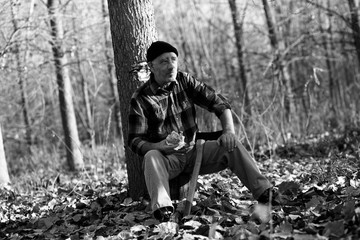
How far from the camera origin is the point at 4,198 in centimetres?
520

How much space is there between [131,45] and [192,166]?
4.16 feet

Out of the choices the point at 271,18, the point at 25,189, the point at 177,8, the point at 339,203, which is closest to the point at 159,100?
the point at 339,203

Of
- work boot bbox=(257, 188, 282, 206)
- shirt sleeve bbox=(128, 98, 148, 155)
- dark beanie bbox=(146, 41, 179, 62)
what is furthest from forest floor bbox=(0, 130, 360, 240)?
dark beanie bbox=(146, 41, 179, 62)

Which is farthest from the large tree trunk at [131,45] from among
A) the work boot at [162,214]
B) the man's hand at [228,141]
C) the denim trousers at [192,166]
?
the man's hand at [228,141]

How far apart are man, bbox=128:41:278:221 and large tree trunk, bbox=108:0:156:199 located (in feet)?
1.53

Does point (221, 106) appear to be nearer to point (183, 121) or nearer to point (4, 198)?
point (183, 121)

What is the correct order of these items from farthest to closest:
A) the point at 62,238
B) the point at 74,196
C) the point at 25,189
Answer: the point at 25,189
the point at 74,196
the point at 62,238

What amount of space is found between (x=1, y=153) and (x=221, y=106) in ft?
12.0

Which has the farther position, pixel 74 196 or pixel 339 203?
pixel 74 196

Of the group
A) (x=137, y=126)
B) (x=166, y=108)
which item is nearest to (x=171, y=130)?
(x=166, y=108)

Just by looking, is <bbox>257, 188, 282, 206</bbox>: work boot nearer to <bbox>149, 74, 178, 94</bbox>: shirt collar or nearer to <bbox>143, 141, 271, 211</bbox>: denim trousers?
<bbox>143, 141, 271, 211</bbox>: denim trousers

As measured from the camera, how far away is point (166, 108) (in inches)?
146

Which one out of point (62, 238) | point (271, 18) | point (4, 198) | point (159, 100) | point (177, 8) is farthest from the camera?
point (177, 8)

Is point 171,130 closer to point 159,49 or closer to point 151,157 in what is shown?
point 151,157
